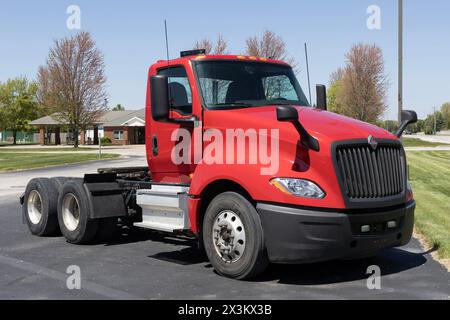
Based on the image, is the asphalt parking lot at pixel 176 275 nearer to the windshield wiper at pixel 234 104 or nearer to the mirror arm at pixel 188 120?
the mirror arm at pixel 188 120

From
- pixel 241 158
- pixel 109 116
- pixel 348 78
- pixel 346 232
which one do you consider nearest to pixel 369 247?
pixel 346 232

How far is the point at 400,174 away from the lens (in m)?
6.29

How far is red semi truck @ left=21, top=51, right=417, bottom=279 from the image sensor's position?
222 inches

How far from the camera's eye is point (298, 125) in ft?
18.6

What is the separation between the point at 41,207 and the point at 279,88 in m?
4.67

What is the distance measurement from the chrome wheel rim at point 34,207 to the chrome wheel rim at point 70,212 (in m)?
1.01

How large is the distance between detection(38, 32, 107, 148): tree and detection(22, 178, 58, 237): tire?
165ft

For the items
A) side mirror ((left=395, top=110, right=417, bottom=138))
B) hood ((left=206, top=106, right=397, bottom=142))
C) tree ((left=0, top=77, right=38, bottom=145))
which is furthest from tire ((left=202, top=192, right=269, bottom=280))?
tree ((left=0, top=77, right=38, bottom=145))

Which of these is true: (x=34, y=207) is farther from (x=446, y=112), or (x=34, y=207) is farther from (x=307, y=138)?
(x=446, y=112)

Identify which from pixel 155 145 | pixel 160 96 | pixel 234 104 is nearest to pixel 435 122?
pixel 155 145

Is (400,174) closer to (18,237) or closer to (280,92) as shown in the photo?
(280,92)

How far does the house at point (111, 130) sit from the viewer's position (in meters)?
75.1
